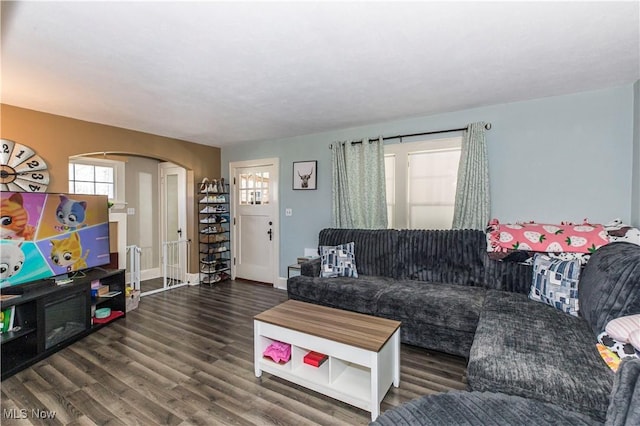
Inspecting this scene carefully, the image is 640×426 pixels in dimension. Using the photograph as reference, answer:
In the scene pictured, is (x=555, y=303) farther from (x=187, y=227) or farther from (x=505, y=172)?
(x=187, y=227)

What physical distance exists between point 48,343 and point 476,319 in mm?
3649

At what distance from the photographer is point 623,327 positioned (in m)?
1.51

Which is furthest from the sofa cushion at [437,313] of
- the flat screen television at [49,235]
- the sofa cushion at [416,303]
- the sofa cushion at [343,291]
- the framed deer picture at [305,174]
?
the flat screen television at [49,235]

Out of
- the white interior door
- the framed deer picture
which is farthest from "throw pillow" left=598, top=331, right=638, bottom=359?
the white interior door

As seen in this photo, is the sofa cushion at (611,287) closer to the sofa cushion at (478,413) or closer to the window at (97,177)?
the sofa cushion at (478,413)

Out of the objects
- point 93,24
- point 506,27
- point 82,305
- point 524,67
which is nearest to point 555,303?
point 524,67

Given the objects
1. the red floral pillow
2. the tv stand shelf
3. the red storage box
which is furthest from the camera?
the red floral pillow

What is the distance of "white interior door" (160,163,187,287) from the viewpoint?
5035 mm

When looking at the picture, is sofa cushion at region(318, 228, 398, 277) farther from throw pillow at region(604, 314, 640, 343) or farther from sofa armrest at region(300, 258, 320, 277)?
throw pillow at region(604, 314, 640, 343)

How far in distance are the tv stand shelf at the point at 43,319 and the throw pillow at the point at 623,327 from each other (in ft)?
13.2

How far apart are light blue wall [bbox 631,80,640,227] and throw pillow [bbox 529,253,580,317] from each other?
29.9 inches

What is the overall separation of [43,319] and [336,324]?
2.53 meters

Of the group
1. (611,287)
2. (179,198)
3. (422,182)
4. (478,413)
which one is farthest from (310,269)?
(179,198)

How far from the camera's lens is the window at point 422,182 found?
3424 mm
